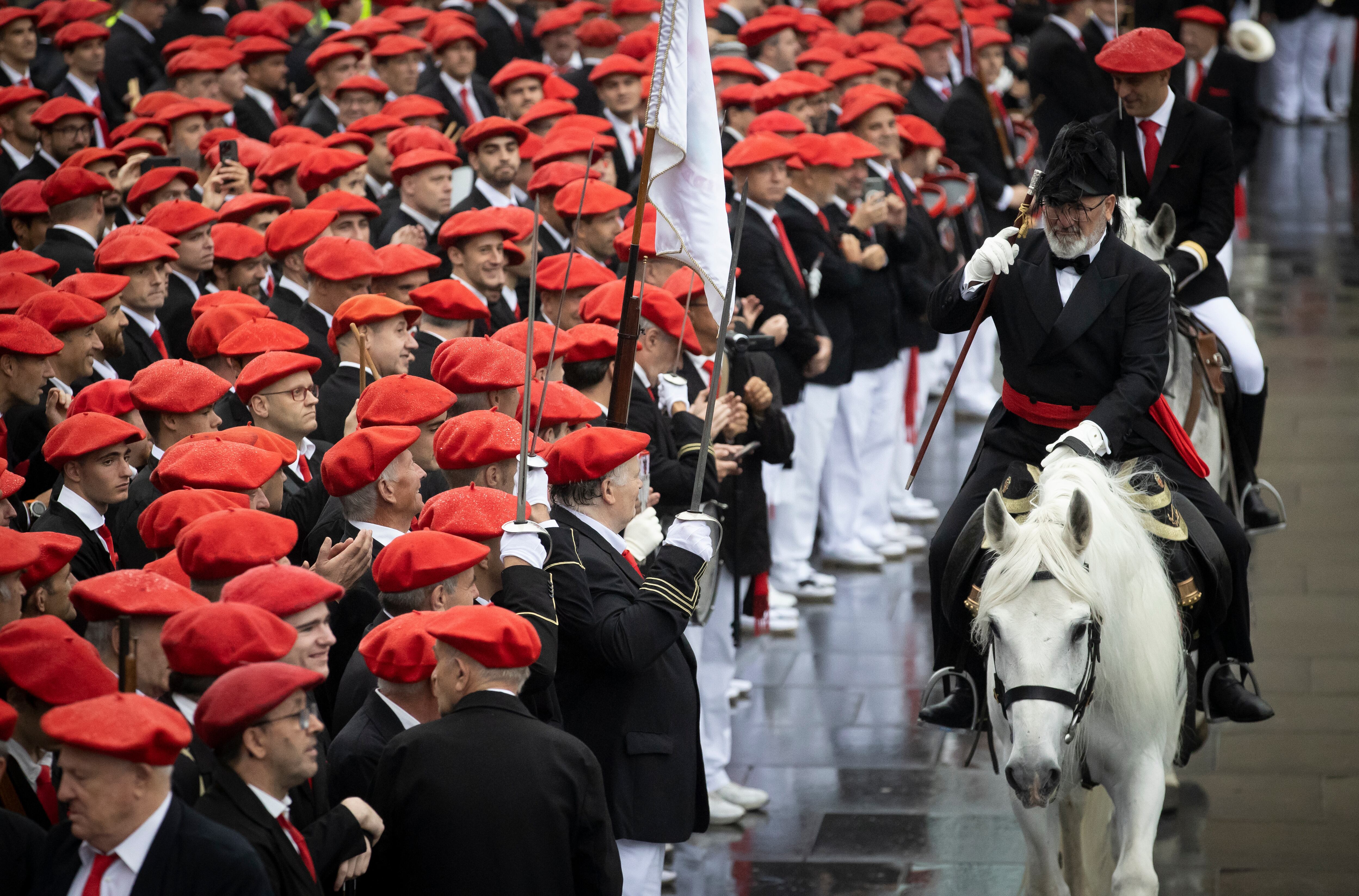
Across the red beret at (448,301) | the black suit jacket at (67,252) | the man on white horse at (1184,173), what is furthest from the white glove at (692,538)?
the black suit jacket at (67,252)

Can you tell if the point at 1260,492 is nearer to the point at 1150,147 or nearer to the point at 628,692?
the point at 1150,147

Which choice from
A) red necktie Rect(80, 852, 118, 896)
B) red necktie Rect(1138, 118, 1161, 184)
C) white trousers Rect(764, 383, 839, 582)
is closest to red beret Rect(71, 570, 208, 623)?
red necktie Rect(80, 852, 118, 896)

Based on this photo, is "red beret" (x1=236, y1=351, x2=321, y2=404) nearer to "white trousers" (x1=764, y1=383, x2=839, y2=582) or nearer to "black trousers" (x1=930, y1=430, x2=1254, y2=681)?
"black trousers" (x1=930, y1=430, x2=1254, y2=681)

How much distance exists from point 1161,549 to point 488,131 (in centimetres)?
608

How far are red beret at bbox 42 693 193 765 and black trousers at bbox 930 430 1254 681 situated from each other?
11.0 feet

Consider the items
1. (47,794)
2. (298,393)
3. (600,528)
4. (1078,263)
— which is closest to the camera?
(47,794)

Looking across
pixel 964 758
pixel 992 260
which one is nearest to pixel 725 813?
pixel 964 758

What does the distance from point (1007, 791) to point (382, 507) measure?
11.8 feet

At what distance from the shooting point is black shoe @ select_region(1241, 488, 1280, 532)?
29.4ft

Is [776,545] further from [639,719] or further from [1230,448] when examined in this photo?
[639,719]

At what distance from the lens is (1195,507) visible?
6453 mm

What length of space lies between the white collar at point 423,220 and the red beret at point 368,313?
256cm

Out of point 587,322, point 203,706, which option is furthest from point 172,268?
point 203,706

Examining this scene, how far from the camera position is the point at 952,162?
14.5 metres
